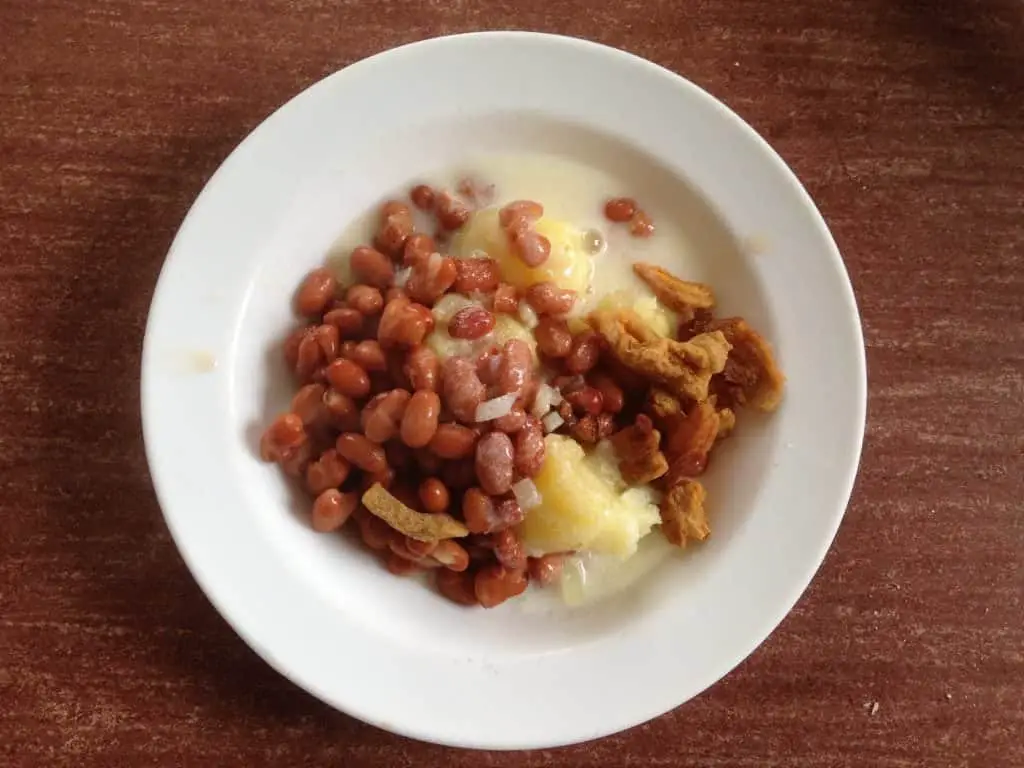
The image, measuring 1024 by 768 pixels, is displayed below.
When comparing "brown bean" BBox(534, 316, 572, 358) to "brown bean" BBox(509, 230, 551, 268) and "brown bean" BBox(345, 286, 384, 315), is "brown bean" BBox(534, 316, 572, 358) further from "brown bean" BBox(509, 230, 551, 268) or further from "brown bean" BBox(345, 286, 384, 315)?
"brown bean" BBox(345, 286, 384, 315)

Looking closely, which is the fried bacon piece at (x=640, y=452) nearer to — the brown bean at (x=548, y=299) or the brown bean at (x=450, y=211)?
the brown bean at (x=548, y=299)

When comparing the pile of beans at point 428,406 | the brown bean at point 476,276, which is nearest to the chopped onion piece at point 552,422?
the pile of beans at point 428,406

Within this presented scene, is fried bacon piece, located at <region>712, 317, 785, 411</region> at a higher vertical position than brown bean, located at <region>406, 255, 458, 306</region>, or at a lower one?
lower

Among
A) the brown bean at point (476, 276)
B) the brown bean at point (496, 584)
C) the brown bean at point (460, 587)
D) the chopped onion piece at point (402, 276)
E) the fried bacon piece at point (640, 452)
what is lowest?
the brown bean at point (460, 587)

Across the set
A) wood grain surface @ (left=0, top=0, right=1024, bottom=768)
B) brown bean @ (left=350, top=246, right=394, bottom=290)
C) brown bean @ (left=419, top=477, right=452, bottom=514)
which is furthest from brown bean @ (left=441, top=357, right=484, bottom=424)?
wood grain surface @ (left=0, top=0, right=1024, bottom=768)

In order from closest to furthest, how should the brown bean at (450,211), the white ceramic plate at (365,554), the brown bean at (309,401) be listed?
the white ceramic plate at (365,554)
the brown bean at (309,401)
the brown bean at (450,211)

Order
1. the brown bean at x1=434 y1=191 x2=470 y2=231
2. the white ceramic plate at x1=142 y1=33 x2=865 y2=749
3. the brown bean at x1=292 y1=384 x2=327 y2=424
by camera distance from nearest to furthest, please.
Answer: the white ceramic plate at x1=142 y1=33 x2=865 y2=749, the brown bean at x1=292 y1=384 x2=327 y2=424, the brown bean at x1=434 y1=191 x2=470 y2=231

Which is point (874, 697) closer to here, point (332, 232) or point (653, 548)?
point (653, 548)
